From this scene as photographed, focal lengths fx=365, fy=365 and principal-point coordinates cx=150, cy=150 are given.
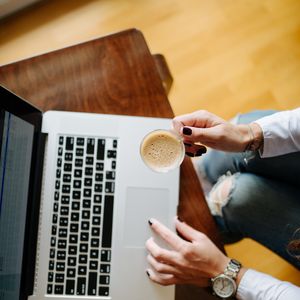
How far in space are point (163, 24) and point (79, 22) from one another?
352mm

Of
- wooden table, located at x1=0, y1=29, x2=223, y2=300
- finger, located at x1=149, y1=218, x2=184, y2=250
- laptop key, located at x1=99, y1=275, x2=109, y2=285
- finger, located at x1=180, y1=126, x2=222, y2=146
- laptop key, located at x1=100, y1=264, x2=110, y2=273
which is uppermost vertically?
wooden table, located at x1=0, y1=29, x2=223, y2=300

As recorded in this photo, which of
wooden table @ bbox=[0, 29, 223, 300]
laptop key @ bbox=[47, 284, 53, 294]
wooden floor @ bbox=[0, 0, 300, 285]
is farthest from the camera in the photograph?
wooden floor @ bbox=[0, 0, 300, 285]

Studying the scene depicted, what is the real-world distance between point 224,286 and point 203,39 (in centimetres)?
106

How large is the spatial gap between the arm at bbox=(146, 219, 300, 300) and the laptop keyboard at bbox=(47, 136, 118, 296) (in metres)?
0.11

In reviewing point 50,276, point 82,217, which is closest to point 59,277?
point 50,276

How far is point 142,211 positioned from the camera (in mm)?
828

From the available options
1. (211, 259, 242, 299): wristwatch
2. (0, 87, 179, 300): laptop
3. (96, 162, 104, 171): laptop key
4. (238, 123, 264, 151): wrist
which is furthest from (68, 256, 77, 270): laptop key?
(238, 123, 264, 151): wrist

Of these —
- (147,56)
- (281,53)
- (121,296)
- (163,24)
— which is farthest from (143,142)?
(281,53)

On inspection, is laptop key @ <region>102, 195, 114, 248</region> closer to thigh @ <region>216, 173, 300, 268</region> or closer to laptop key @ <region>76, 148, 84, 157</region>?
laptop key @ <region>76, 148, 84, 157</region>

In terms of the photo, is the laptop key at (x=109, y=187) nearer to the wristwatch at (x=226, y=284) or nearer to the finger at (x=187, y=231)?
the finger at (x=187, y=231)

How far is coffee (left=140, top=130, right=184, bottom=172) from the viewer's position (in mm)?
824

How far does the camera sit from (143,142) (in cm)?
83

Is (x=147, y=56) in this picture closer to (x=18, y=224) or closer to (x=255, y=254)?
(x=18, y=224)

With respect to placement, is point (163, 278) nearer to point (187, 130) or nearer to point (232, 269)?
point (232, 269)
